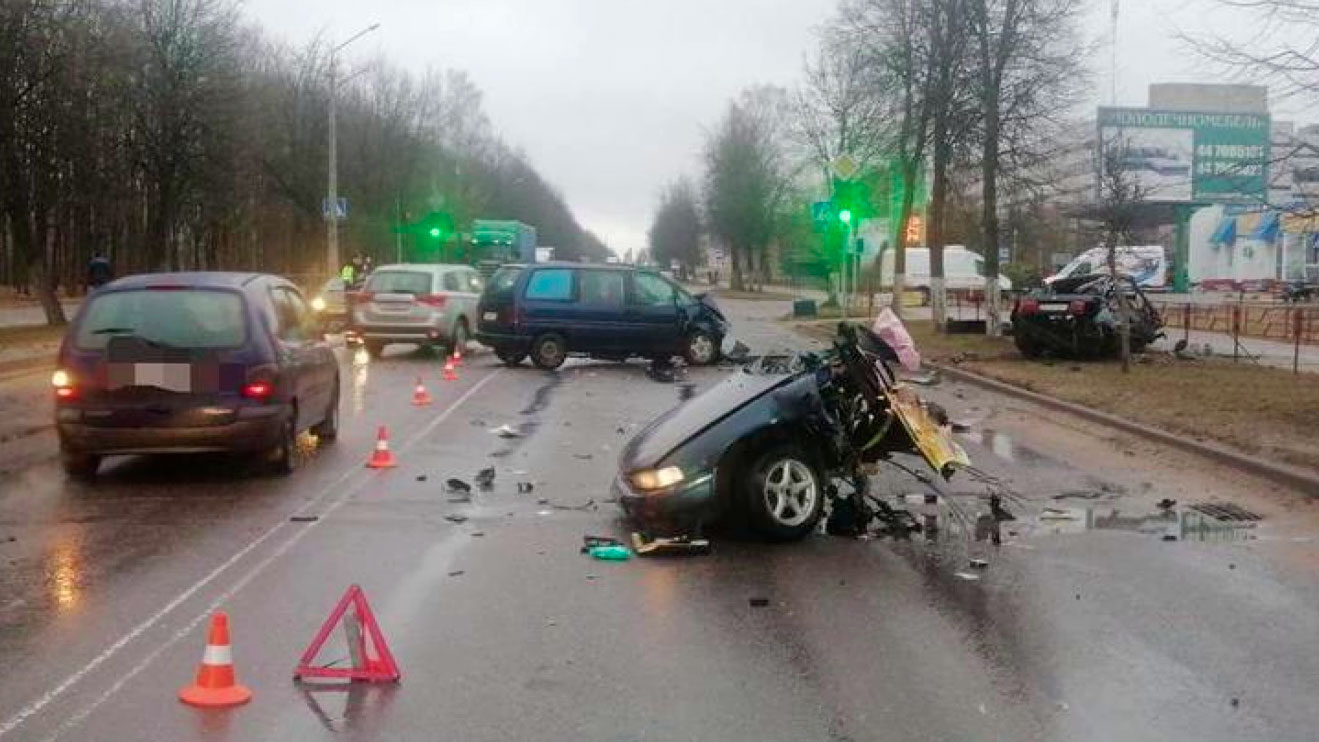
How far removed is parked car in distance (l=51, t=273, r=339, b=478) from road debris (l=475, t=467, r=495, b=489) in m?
1.57

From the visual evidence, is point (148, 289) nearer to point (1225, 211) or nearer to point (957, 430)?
point (957, 430)

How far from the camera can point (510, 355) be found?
23.0 metres

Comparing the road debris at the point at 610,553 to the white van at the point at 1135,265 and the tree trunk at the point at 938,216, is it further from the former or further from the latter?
the white van at the point at 1135,265

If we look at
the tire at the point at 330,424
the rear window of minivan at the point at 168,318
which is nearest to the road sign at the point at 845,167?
the tire at the point at 330,424

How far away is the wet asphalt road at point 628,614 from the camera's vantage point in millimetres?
5188

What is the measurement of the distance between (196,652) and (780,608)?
276 centimetres

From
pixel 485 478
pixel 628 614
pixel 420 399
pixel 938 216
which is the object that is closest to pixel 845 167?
pixel 938 216

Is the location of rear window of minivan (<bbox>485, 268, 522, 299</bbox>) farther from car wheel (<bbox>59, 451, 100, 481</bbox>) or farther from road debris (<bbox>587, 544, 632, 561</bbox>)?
road debris (<bbox>587, 544, 632, 561</bbox>)

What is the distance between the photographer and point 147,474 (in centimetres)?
1102

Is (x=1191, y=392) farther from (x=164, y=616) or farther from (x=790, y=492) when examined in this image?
(x=164, y=616)

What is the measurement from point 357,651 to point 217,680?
22.3 inches

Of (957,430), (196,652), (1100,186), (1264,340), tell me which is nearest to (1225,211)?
(1264,340)

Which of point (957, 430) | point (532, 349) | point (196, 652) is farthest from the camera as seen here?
point (532, 349)

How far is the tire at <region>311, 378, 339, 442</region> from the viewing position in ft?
42.5
